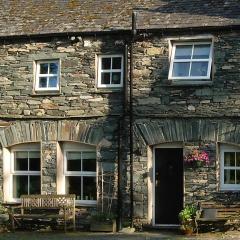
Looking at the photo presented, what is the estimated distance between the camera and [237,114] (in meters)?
15.7

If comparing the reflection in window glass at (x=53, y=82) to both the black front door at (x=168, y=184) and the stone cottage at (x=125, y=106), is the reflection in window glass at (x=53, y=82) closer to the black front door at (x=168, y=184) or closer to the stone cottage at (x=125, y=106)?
the stone cottage at (x=125, y=106)

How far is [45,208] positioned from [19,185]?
129 centimetres

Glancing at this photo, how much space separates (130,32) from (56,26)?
222 cm

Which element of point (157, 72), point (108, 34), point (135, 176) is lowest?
point (135, 176)

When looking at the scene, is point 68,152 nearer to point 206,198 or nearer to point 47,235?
point 47,235

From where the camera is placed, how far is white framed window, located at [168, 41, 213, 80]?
16141 mm

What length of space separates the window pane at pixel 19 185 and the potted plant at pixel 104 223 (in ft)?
8.11

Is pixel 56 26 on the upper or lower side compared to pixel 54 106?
upper

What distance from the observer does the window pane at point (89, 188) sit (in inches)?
669

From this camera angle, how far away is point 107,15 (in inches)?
685

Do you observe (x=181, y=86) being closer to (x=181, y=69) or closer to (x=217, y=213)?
(x=181, y=69)

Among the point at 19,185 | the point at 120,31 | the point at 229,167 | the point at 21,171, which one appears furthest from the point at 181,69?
the point at 19,185

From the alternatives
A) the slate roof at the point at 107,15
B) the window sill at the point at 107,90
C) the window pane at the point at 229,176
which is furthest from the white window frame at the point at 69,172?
the window pane at the point at 229,176

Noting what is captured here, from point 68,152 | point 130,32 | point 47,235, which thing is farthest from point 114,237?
point 130,32
